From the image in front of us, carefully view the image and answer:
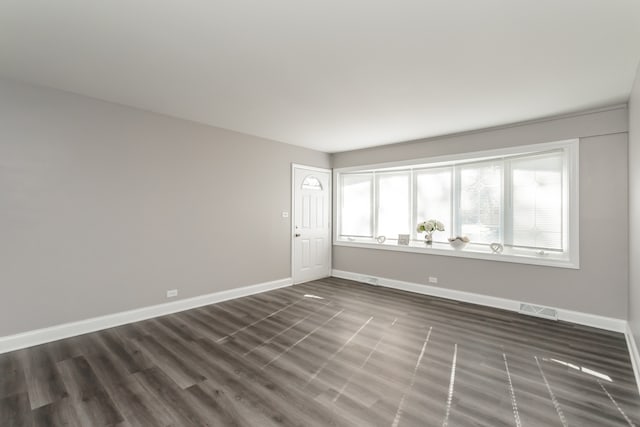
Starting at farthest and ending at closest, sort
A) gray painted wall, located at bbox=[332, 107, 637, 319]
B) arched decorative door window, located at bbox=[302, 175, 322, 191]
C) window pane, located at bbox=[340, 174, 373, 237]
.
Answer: window pane, located at bbox=[340, 174, 373, 237]
arched decorative door window, located at bbox=[302, 175, 322, 191]
gray painted wall, located at bbox=[332, 107, 637, 319]

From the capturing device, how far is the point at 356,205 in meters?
6.25

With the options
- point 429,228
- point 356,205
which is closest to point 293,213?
point 356,205

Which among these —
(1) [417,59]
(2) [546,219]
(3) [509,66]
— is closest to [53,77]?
(1) [417,59]

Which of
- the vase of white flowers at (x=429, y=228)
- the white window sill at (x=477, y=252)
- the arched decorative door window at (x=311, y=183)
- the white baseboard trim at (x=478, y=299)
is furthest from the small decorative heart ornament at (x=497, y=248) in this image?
the arched decorative door window at (x=311, y=183)

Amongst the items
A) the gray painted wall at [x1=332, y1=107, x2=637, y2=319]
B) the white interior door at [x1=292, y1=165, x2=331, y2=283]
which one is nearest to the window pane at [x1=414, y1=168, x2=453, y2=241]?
the gray painted wall at [x1=332, y1=107, x2=637, y2=319]

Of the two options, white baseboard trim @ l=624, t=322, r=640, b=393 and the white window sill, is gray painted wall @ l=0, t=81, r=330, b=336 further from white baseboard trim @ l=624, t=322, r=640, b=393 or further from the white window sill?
white baseboard trim @ l=624, t=322, r=640, b=393

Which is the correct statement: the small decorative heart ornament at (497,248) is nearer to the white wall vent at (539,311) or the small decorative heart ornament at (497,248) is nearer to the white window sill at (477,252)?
the white window sill at (477,252)

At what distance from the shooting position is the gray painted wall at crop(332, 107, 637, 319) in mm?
3436

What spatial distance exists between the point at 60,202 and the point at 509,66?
4.65m

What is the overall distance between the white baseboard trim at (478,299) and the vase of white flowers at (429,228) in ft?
2.63

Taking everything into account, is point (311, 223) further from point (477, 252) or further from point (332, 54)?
point (332, 54)

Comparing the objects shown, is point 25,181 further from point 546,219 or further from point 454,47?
point 546,219

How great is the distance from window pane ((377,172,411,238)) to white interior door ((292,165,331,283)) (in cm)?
112

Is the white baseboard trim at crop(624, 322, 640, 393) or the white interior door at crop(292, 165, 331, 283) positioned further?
the white interior door at crop(292, 165, 331, 283)
